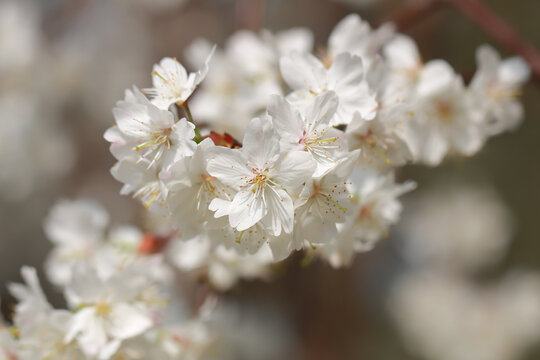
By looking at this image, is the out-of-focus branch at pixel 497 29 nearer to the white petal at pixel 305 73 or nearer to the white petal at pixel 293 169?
the white petal at pixel 305 73

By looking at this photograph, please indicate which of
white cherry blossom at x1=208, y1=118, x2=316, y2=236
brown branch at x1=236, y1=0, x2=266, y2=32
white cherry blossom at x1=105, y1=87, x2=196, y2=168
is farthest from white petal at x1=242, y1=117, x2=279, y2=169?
brown branch at x1=236, y1=0, x2=266, y2=32

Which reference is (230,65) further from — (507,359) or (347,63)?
(507,359)

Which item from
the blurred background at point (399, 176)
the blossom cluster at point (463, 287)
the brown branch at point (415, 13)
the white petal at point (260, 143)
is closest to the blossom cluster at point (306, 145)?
the white petal at point (260, 143)

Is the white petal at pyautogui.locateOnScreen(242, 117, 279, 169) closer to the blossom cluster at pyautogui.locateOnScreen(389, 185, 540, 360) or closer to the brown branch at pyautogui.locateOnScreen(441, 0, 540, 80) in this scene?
the brown branch at pyautogui.locateOnScreen(441, 0, 540, 80)

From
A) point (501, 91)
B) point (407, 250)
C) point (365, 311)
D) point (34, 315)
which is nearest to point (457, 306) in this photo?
point (407, 250)

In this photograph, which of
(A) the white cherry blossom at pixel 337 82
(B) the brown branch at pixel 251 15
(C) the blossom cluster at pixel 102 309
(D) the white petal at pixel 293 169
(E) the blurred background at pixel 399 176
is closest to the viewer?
(D) the white petal at pixel 293 169

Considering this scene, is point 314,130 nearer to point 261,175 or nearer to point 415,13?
point 261,175
